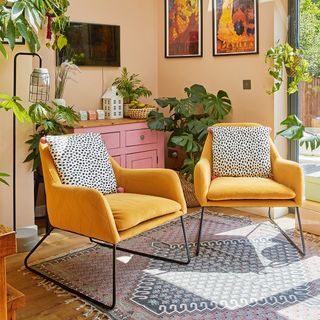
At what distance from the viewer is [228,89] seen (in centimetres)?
459

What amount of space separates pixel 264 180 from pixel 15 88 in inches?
73.9

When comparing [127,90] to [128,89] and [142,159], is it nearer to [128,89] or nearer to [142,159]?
[128,89]

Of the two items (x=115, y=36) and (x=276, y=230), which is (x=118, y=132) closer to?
(x=115, y=36)

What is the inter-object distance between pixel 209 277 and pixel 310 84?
2100 millimetres

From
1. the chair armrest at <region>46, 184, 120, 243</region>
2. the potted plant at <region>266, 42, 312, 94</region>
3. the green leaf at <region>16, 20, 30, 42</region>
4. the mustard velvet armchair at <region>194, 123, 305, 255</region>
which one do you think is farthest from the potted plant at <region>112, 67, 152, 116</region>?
the green leaf at <region>16, 20, 30, 42</region>

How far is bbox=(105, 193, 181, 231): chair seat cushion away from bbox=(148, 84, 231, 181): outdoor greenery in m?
1.35

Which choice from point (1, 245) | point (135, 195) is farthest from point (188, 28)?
point (1, 245)

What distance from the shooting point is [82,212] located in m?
2.70

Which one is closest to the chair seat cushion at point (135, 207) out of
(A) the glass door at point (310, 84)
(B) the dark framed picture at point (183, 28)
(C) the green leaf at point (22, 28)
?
(C) the green leaf at point (22, 28)

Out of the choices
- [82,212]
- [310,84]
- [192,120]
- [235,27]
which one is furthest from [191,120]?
[82,212]

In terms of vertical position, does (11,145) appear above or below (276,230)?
above

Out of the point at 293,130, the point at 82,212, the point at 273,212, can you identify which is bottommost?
the point at 273,212

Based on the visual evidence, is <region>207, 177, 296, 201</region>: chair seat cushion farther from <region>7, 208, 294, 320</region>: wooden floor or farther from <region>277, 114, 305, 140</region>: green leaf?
<region>7, 208, 294, 320</region>: wooden floor

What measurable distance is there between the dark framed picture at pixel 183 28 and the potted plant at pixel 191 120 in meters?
0.56
